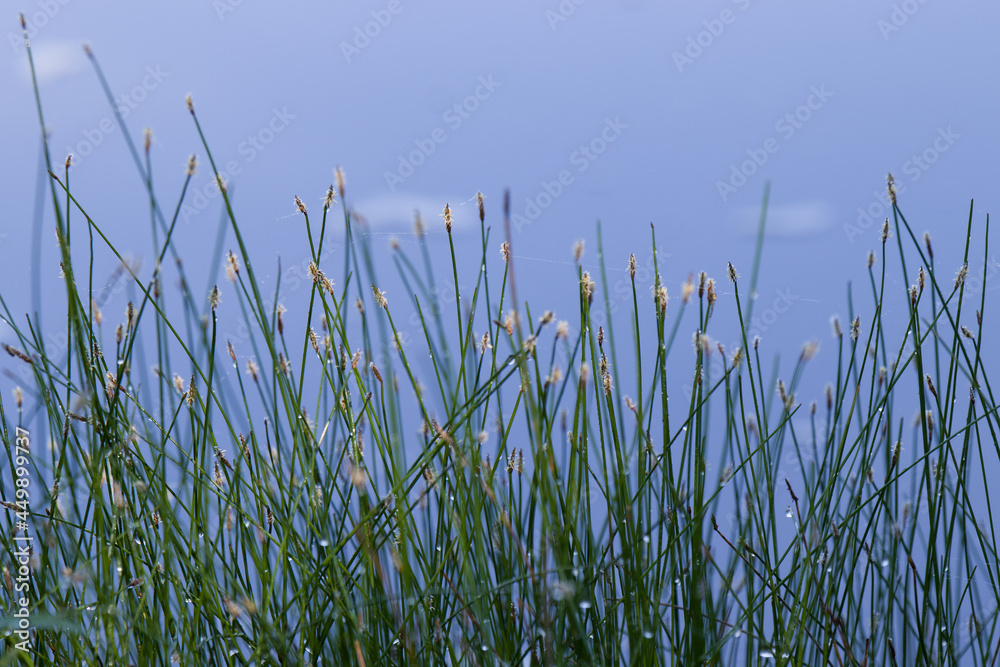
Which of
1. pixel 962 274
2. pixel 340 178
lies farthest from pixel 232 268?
pixel 962 274

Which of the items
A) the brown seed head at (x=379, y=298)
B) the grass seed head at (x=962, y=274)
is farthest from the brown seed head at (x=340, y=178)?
the grass seed head at (x=962, y=274)

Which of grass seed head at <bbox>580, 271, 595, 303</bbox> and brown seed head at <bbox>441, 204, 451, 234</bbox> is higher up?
brown seed head at <bbox>441, 204, 451, 234</bbox>

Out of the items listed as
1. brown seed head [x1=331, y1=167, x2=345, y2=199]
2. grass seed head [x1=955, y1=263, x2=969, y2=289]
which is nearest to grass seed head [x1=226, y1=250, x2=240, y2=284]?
brown seed head [x1=331, y1=167, x2=345, y2=199]

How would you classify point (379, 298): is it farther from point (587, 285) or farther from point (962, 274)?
point (962, 274)

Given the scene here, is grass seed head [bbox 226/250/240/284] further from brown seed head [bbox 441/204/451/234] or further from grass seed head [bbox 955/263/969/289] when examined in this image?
grass seed head [bbox 955/263/969/289]

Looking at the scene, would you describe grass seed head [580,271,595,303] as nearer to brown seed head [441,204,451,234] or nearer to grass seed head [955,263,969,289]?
brown seed head [441,204,451,234]

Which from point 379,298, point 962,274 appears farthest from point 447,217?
point 962,274

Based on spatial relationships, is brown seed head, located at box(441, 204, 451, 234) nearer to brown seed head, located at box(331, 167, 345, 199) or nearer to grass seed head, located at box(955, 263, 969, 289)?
brown seed head, located at box(331, 167, 345, 199)

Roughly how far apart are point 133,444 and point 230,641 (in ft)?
1.34

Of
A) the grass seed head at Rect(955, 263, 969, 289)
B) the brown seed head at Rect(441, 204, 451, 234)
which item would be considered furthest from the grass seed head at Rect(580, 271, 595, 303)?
the grass seed head at Rect(955, 263, 969, 289)

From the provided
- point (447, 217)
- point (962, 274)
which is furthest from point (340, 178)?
point (962, 274)

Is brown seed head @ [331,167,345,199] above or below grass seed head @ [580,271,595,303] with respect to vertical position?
above

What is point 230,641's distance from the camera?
4.68 ft

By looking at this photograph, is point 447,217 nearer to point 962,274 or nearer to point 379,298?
point 379,298
